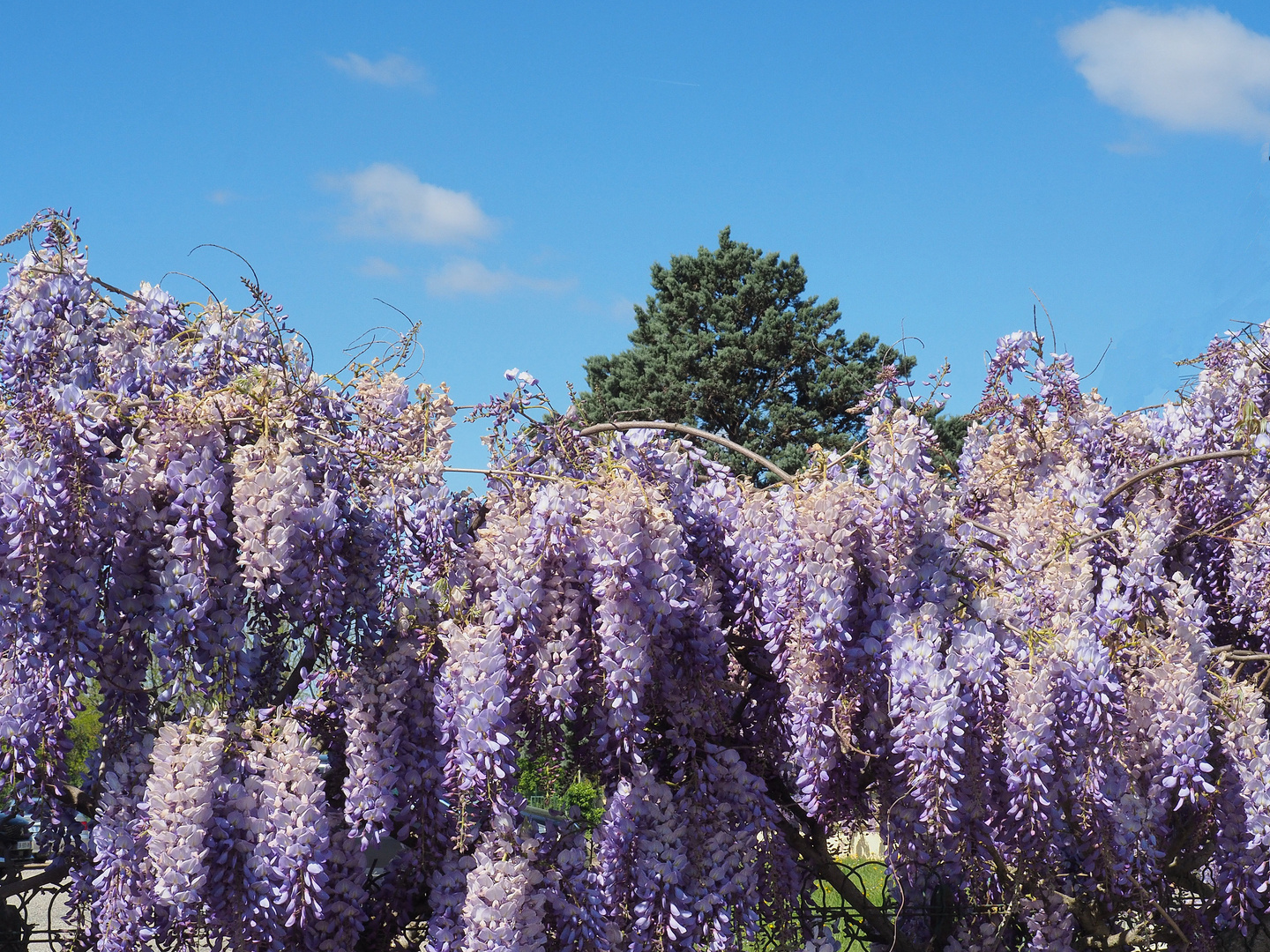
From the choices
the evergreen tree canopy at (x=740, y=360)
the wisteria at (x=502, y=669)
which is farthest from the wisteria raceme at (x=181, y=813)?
the evergreen tree canopy at (x=740, y=360)

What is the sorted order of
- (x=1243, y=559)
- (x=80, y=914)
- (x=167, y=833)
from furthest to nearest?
(x=1243, y=559), (x=80, y=914), (x=167, y=833)

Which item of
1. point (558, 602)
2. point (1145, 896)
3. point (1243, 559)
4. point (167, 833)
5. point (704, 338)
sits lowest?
point (1145, 896)

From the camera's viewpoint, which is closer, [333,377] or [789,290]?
[333,377]

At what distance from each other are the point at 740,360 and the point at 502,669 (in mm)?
23811

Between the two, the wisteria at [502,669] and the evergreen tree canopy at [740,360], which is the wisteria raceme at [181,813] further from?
the evergreen tree canopy at [740,360]

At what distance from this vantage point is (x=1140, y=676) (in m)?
4.58

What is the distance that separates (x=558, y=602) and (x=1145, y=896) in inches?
110

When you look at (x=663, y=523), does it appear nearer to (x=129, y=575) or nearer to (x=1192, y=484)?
(x=129, y=575)

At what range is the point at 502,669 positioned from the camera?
381 cm

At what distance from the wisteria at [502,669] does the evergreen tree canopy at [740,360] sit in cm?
2056

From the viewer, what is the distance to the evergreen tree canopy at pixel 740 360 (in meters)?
26.3

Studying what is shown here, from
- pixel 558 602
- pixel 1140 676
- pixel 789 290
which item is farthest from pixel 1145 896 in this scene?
pixel 789 290

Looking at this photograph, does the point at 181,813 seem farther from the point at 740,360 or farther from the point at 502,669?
the point at 740,360

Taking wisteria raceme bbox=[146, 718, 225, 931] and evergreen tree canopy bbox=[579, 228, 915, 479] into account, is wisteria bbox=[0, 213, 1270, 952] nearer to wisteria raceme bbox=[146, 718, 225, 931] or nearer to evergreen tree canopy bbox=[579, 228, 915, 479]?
wisteria raceme bbox=[146, 718, 225, 931]
